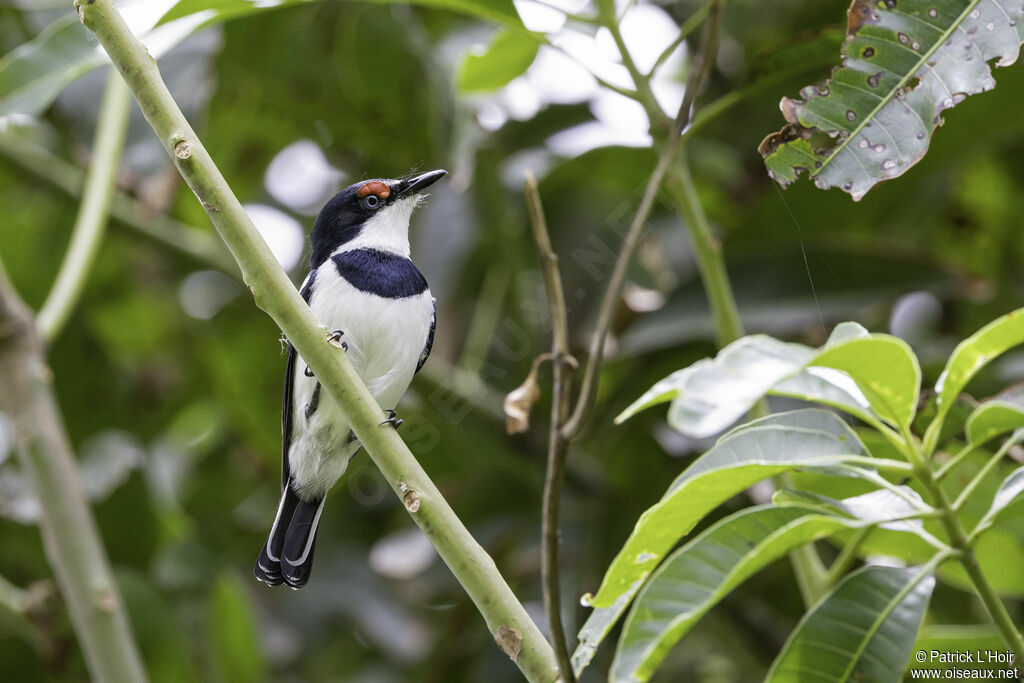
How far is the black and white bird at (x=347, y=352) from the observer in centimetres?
166

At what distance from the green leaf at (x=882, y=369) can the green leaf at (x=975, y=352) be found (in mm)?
53

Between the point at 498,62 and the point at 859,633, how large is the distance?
48.2 inches

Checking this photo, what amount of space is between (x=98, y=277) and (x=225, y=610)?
1.36 metres

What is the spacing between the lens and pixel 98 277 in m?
3.21

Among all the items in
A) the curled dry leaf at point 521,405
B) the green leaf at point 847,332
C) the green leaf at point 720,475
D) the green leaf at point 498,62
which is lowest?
the green leaf at point 720,475

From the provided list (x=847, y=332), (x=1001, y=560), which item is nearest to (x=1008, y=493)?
(x=847, y=332)

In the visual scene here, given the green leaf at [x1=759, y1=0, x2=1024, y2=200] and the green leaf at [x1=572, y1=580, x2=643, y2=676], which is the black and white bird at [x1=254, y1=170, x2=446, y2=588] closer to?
the green leaf at [x1=572, y1=580, x2=643, y2=676]

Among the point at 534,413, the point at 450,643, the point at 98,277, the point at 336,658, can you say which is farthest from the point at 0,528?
the point at 534,413

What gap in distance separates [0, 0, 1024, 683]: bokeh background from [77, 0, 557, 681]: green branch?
1.12 meters

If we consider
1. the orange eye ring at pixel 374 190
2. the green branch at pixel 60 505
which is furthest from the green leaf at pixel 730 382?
the green branch at pixel 60 505

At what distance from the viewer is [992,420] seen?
1.10m

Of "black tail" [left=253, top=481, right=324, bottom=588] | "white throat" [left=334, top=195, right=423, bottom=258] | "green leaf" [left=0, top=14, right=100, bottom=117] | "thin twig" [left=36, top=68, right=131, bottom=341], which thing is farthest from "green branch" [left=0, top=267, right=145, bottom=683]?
"white throat" [left=334, top=195, right=423, bottom=258]

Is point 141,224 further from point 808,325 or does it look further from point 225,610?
point 808,325

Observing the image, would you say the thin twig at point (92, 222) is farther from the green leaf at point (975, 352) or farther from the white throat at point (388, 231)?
the green leaf at point (975, 352)
